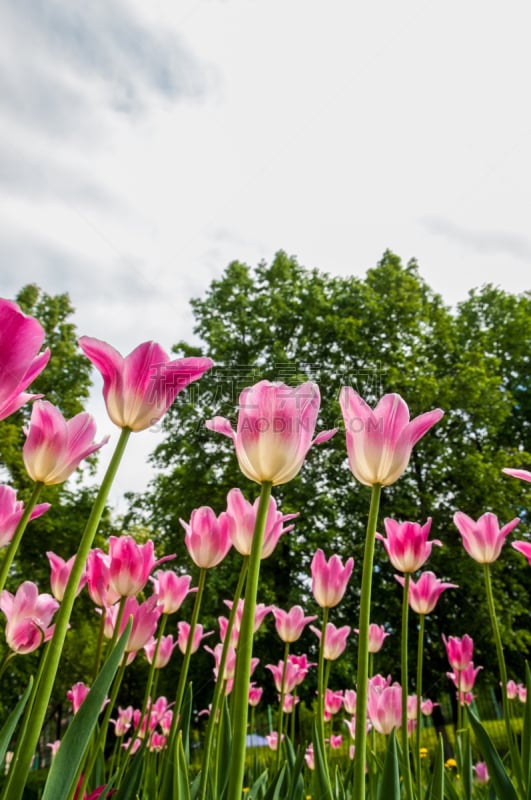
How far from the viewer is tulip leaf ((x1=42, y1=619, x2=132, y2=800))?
776 mm

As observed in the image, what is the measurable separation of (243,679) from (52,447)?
23.7 inches

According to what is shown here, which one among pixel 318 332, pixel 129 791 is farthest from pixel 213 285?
pixel 129 791

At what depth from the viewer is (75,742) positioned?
79 cm

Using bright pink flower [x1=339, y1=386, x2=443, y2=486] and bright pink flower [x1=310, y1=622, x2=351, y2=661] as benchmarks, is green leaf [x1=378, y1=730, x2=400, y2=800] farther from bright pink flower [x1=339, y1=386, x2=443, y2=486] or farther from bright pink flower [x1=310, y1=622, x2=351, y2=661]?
bright pink flower [x1=310, y1=622, x2=351, y2=661]

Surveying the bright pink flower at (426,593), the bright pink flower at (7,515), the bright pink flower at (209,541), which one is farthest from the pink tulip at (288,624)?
the bright pink flower at (7,515)

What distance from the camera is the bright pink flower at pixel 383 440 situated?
1.03 m

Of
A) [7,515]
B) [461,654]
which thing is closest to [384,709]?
[461,654]

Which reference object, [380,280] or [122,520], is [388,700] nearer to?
[122,520]

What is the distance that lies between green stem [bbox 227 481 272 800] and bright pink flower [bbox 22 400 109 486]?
0.45 metres

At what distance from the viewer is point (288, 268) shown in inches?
588

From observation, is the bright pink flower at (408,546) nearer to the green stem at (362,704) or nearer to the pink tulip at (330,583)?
the pink tulip at (330,583)

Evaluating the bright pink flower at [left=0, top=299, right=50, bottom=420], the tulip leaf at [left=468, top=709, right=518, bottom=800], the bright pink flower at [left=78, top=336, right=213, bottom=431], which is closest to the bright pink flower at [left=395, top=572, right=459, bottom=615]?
the tulip leaf at [left=468, top=709, right=518, bottom=800]

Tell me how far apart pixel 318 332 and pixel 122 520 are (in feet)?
19.9

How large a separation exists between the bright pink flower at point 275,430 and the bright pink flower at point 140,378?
104mm
